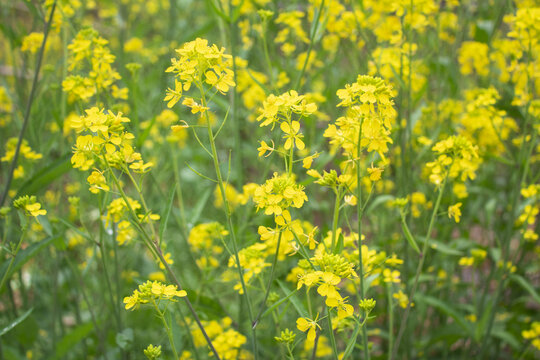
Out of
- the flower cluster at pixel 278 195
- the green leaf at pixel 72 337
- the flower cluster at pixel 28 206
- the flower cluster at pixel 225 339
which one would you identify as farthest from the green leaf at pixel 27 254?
the flower cluster at pixel 278 195

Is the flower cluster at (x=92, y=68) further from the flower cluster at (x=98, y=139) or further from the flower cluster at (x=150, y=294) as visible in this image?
the flower cluster at (x=150, y=294)

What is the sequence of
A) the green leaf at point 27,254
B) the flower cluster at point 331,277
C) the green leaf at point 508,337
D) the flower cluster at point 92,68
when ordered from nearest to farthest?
the flower cluster at point 331,277
the green leaf at point 27,254
the flower cluster at point 92,68
the green leaf at point 508,337

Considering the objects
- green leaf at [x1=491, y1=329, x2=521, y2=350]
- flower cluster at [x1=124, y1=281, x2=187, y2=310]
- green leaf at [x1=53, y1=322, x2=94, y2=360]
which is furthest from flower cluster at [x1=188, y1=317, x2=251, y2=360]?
green leaf at [x1=491, y1=329, x2=521, y2=350]

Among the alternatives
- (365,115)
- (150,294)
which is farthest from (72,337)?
(365,115)

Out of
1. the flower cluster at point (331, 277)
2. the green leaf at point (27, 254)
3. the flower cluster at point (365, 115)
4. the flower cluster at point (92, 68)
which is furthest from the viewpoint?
the flower cluster at point (92, 68)

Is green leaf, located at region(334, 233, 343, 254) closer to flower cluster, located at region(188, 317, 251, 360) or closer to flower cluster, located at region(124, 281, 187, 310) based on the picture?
flower cluster, located at region(124, 281, 187, 310)

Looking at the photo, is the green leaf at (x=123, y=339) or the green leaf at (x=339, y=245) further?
the green leaf at (x=123, y=339)

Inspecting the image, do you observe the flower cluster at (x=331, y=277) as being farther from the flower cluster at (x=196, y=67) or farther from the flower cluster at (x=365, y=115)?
the flower cluster at (x=196, y=67)

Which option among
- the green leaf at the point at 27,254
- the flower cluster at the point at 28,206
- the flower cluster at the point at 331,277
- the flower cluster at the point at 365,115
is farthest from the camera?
the green leaf at the point at 27,254

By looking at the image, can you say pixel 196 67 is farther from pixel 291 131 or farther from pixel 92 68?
pixel 92 68

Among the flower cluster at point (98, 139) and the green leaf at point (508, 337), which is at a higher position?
the flower cluster at point (98, 139)

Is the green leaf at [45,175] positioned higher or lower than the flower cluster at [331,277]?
higher

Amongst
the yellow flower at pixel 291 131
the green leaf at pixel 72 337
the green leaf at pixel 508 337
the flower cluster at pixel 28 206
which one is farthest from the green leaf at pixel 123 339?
the green leaf at pixel 508 337

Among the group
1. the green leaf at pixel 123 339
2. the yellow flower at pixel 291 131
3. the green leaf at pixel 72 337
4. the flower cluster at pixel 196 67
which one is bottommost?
the green leaf at pixel 72 337
